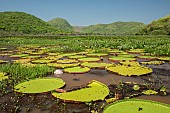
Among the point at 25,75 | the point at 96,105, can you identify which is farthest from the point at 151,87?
the point at 25,75

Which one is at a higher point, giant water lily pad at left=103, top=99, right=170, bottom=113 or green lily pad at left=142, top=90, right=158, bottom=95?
giant water lily pad at left=103, top=99, right=170, bottom=113

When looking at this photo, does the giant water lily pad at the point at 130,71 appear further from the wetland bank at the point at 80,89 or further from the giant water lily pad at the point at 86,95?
the giant water lily pad at the point at 86,95

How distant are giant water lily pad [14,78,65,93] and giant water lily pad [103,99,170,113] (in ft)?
5.97

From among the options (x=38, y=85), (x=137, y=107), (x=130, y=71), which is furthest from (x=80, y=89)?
(x=130, y=71)

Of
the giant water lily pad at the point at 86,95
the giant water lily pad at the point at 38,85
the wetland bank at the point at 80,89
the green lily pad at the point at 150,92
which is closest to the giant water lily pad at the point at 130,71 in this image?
the wetland bank at the point at 80,89

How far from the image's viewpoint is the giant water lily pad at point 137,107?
358 cm

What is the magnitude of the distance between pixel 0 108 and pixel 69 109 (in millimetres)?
1359

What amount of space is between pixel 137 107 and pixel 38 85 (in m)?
2.65

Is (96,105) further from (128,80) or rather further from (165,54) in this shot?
(165,54)

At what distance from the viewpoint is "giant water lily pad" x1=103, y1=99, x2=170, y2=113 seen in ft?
11.7

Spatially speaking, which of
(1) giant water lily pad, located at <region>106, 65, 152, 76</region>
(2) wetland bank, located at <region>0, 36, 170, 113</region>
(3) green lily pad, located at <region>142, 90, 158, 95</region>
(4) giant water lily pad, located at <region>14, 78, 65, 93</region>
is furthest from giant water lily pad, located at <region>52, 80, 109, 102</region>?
(1) giant water lily pad, located at <region>106, 65, 152, 76</region>

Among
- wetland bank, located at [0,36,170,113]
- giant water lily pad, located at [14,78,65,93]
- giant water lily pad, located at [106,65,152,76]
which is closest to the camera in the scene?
wetland bank, located at [0,36,170,113]

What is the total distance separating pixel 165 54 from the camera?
36.4ft

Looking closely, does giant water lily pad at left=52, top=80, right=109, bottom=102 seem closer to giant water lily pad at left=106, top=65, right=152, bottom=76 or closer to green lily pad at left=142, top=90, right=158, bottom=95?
green lily pad at left=142, top=90, right=158, bottom=95
